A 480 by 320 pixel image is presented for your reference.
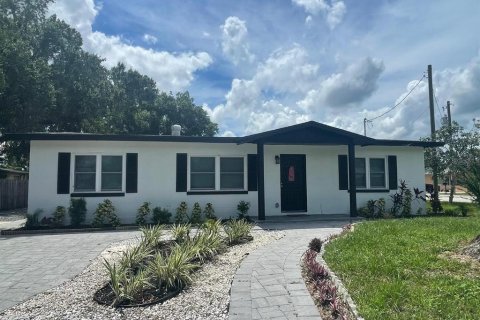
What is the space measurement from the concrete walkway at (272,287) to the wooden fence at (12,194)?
15791mm

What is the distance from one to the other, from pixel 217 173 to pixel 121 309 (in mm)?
8225

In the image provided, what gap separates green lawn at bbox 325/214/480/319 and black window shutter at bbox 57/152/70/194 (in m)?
8.20

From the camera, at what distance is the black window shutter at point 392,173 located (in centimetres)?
1340

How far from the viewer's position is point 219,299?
414 cm

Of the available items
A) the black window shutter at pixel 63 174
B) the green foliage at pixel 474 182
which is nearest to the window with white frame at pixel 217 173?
the black window shutter at pixel 63 174

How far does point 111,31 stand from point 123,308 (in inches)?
397

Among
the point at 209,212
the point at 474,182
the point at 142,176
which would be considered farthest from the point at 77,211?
the point at 474,182

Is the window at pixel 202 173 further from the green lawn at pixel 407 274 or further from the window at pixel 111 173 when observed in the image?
the green lawn at pixel 407 274

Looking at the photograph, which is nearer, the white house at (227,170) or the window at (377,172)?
the white house at (227,170)

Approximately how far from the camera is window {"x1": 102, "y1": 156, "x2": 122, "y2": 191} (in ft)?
37.0

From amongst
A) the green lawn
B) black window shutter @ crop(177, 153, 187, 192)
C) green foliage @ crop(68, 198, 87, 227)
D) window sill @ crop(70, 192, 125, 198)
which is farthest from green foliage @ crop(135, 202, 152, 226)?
the green lawn

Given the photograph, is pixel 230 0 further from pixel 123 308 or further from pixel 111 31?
pixel 123 308

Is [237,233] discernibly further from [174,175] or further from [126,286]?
[174,175]

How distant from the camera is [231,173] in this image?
12.2m
